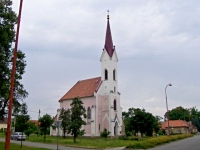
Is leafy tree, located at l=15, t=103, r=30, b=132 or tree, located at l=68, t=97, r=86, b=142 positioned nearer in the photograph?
leafy tree, located at l=15, t=103, r=30, b=132

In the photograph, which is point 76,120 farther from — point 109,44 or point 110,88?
point 109,44

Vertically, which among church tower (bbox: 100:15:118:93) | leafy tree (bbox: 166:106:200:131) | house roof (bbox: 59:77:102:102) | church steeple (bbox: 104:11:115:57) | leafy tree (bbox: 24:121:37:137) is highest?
Result: church steeple (bbox: 104:11:115:57)

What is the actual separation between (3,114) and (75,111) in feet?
47.0

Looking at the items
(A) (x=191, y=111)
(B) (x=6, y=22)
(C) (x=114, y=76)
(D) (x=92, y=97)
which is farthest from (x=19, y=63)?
(A) (x=191, y=111)

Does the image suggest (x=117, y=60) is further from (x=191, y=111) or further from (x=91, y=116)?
(x=191, y=111)

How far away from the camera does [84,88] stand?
5797cm

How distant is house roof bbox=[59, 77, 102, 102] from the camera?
2158 inches

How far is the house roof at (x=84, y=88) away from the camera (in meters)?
54.8

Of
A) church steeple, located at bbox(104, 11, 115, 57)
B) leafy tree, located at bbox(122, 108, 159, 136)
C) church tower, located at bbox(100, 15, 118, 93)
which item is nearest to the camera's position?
leafy tree, located at bbox(122, 108, 159, 136)

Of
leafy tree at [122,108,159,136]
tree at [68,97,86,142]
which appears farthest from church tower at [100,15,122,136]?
tree at [68,97,86,142]

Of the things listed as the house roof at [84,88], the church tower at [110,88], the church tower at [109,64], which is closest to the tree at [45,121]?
the house roof at [84,88]

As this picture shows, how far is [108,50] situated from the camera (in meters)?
56.5

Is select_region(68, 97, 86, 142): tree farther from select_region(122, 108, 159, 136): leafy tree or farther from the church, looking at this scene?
the church

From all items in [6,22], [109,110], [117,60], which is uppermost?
[117,60]
